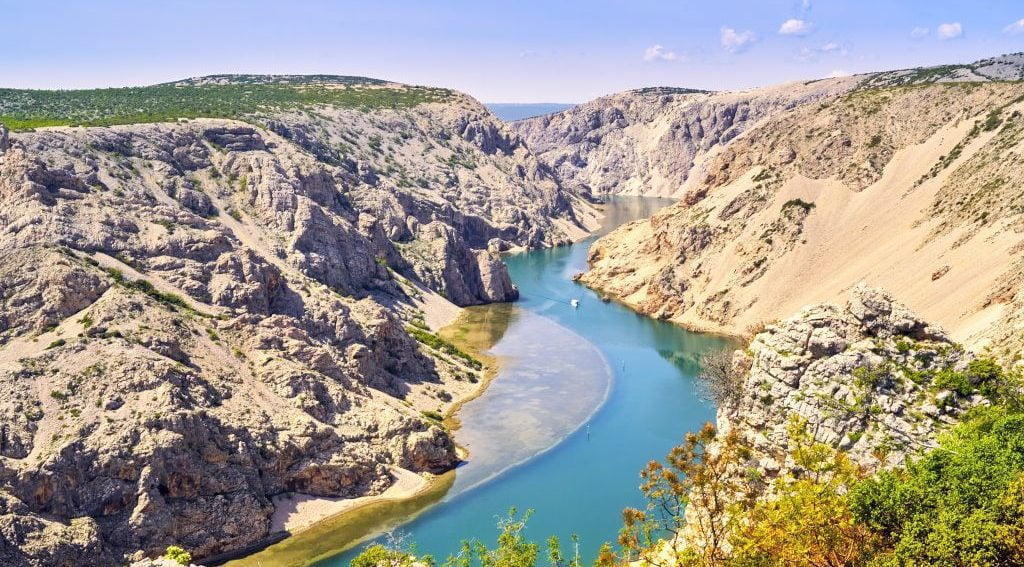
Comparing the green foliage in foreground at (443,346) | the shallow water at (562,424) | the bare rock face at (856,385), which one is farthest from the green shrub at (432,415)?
the bare rock face at (856,385)

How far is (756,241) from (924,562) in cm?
9617

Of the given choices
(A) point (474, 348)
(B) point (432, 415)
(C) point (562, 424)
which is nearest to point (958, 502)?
(C) point (562, 424)

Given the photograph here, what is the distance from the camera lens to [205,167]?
106 metres

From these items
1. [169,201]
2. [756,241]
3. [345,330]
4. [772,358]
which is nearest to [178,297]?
[345,330]

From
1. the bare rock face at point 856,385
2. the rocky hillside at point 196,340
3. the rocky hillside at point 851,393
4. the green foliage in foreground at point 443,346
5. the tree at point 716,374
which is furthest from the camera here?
the green foliage in foreground at point 443,346

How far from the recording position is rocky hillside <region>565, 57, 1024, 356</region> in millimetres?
90375

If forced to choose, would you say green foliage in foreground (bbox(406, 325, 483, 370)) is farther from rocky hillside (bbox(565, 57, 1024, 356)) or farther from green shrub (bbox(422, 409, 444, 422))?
rocky hillside (bbox(565, 57, 1024, 356))

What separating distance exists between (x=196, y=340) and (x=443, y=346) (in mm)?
33317

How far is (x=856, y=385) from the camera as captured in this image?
35375 mm

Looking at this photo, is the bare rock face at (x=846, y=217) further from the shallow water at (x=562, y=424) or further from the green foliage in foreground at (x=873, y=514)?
the green foliage in foreground at (x=873, y=514)

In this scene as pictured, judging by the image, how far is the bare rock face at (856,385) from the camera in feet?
112

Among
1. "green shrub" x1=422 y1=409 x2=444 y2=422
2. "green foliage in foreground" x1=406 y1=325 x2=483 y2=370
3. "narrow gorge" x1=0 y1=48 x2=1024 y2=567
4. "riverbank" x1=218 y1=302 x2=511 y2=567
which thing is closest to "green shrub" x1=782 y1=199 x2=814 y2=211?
"narrow gorge" x1=0 y1=48 x2=1024 y2=567

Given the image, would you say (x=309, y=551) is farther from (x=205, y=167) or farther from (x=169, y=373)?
(x=205, y=167)

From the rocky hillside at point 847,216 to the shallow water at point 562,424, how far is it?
10.2 metres
